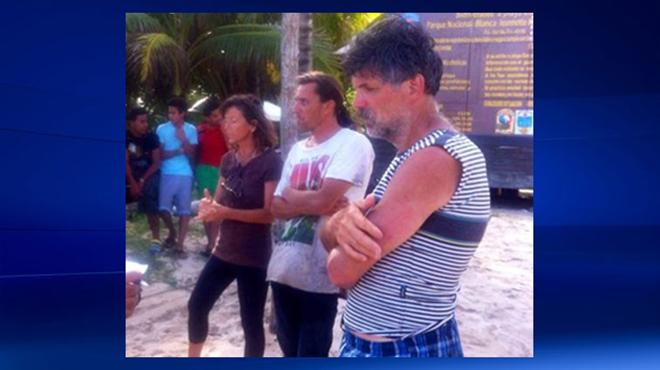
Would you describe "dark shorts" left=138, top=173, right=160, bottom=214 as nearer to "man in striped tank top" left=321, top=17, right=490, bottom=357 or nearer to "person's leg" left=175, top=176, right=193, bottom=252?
"person's leg" left=175, top=176, right=193, bottom=252


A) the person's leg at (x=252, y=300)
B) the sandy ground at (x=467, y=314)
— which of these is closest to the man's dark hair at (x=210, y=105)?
the sandy ground at (x=467, y=314)

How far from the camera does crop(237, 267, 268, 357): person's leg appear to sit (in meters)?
3.66

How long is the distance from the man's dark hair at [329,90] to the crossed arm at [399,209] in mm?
542

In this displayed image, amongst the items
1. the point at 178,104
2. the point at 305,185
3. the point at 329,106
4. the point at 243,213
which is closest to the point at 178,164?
the point at 178,104

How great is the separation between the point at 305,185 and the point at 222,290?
0.64 meters

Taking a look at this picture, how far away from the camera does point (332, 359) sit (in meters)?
3.69

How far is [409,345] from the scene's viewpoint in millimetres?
2992

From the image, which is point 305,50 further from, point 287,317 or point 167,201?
point 287,317

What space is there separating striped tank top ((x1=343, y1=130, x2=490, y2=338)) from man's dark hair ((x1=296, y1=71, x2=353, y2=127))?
47 centimetres

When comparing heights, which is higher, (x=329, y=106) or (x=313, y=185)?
(x=329, y=106)

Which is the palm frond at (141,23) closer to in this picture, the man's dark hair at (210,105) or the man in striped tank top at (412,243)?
the man's dark hair at (210,105)
